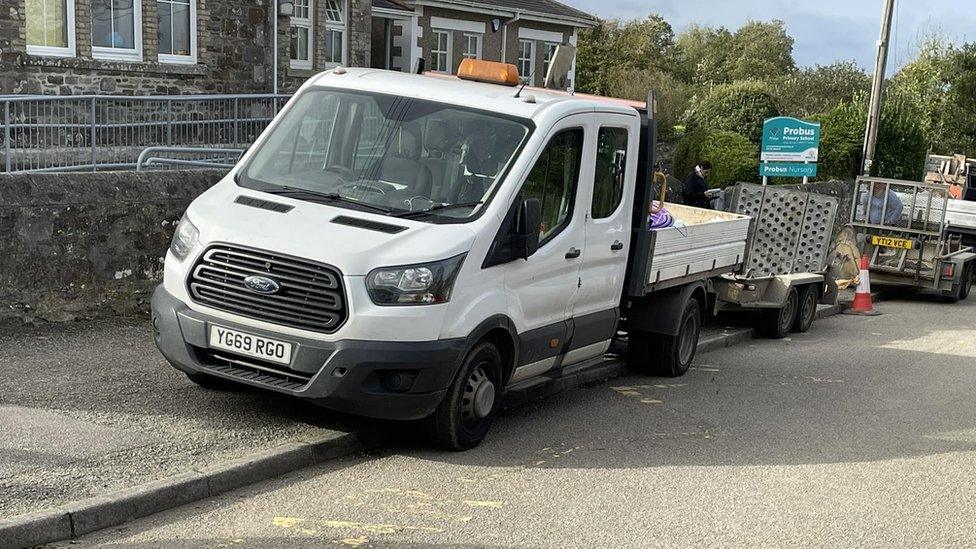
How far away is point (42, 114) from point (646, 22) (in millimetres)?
48975

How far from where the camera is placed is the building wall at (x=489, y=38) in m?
30.5

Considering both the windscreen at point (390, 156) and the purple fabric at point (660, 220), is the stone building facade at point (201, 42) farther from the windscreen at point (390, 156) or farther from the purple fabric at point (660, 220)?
the windscreen at point (390, 156)

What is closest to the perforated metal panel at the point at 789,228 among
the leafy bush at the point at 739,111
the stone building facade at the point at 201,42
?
the stone building facade at the point at 201,42

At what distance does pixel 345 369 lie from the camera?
678cm

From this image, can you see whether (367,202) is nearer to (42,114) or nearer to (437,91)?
(437,91)

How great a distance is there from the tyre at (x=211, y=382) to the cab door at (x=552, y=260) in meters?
1.98

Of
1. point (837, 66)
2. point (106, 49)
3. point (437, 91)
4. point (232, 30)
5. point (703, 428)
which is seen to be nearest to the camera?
point (437, 91)

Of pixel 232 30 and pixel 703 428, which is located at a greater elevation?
pixel 232 30

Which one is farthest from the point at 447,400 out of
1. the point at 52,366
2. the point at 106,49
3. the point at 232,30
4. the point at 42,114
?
the point at 232,30

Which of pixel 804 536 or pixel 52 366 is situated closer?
pixel 804 536

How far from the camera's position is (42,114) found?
14.8m

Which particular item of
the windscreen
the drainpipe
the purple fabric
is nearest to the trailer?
the purple fabric

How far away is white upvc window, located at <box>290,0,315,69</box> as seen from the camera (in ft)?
80.0

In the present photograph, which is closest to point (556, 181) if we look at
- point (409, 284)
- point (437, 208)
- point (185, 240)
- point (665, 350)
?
point (437, 208)
